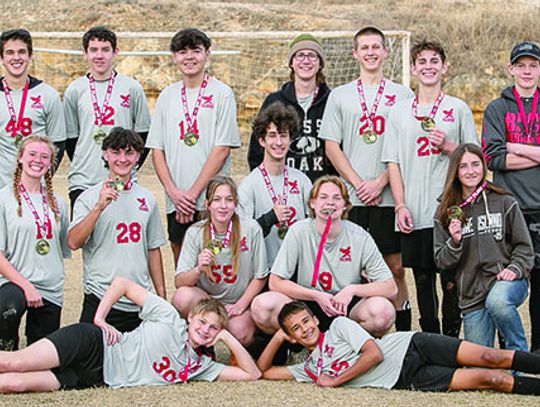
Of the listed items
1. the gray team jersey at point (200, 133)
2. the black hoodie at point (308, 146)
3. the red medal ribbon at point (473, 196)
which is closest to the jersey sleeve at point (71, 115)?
the gray team jersey at point (200, 133)

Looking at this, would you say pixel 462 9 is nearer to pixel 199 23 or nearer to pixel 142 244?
pixel 199 23

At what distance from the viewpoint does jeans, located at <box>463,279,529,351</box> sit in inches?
224

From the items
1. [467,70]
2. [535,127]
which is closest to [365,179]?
[535,127]

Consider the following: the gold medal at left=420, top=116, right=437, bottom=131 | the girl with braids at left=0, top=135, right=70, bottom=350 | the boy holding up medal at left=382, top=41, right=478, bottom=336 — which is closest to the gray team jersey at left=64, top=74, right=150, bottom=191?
the girl with braids at left=0, top=135, right=70, bottom=350

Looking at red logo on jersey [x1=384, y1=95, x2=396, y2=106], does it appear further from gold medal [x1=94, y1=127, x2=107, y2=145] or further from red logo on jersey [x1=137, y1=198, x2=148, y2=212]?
gold medal [x1=94, y1=127, x2=107, y2=145]

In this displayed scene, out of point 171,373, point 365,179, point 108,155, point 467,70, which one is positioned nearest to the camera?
point 171,373

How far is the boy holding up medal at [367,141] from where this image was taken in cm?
669

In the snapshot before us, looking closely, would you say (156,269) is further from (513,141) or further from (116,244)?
(513,141)

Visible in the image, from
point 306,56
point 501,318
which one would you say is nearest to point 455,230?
point 501,318

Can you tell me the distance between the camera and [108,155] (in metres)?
6.28

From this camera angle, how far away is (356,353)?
18.3 ft

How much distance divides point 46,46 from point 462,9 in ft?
31.8

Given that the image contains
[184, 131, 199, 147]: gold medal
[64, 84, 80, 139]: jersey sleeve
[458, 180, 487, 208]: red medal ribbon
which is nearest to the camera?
[458, 180, 487, 208]: red medal ribbon

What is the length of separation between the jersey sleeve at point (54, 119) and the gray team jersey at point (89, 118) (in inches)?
4.7
